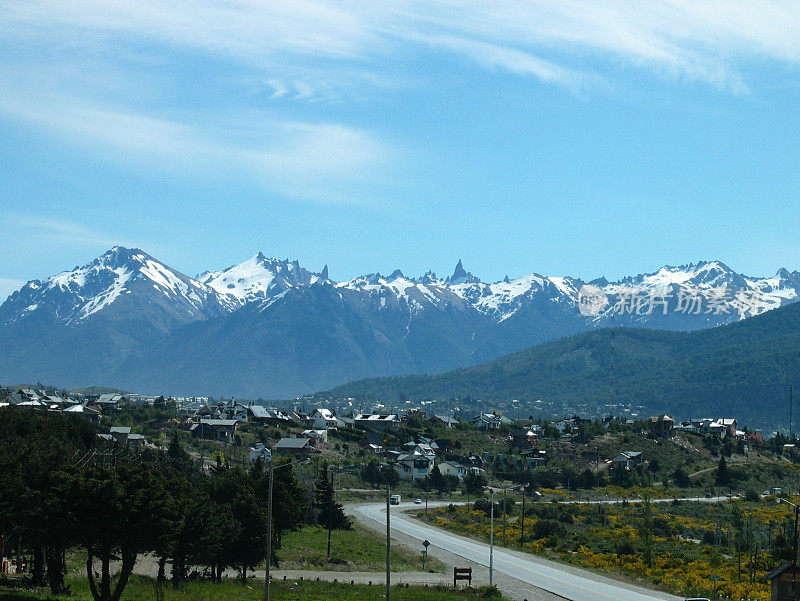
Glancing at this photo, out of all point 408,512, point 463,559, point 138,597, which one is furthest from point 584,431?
point 138,597

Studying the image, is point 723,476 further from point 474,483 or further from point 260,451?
point 260,451

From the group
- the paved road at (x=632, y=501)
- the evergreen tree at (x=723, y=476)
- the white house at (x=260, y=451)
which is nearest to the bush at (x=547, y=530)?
the paved road at (x=632, y=501)

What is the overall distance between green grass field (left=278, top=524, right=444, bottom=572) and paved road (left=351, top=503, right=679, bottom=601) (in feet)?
13.2

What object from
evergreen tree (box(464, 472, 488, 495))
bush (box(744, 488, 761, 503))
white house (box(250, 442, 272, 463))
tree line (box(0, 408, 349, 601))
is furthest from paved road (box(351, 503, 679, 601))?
bush (box(744, 488, 761, 503))

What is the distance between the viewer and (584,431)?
179 m

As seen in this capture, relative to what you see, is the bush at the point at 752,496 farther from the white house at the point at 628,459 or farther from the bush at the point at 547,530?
the bush at the point at 547,530

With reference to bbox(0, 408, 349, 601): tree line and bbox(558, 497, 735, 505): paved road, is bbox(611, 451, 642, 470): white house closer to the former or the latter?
bbox(558, 497, 735, 505): paved road

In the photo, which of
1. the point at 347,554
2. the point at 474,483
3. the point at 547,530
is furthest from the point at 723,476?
the point at 347,554

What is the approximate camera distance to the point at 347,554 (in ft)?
255

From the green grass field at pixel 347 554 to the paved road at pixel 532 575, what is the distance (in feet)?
13.2

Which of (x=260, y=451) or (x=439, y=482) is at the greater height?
(x=260, y=451)

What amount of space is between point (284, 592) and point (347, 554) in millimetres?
20830

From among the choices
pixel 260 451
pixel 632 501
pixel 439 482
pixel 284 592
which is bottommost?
pixel 284 592

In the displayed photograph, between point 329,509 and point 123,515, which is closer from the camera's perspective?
point 123,515
